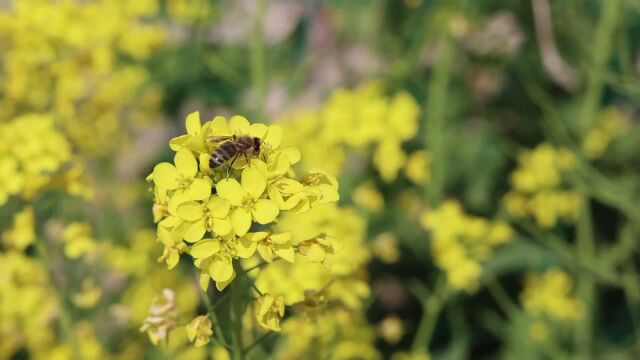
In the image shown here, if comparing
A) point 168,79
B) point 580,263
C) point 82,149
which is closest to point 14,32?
point 82,149

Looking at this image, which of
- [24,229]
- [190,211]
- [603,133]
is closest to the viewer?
[190,211]

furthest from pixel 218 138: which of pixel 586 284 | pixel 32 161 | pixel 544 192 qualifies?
pixel 544 192

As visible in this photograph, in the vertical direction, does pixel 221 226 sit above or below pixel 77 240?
above

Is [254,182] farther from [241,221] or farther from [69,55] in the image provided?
[69,55]

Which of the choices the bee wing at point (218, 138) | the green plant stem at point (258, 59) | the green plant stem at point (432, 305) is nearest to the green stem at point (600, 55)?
the green plant stem at point (432, 305)

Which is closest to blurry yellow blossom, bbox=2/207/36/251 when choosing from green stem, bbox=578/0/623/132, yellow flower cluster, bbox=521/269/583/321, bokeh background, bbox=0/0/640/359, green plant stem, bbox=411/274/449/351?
bokeh background, bbox=0/0/640/359

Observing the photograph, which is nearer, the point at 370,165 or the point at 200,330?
the point at 200,330
